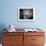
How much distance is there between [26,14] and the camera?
13.7ft

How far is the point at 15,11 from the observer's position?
4.16 meters

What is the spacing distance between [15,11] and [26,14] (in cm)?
37

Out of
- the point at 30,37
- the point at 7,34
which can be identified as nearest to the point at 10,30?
the point at 7,34

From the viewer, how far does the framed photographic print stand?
4.15 meters

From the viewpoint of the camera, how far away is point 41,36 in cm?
366

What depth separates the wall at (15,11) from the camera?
4.14 metres

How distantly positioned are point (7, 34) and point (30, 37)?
0.66m

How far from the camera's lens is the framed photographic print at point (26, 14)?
13.6 ft

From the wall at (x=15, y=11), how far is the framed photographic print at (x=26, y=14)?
4.0 inches

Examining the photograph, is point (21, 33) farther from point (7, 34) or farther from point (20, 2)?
point (20, 2)

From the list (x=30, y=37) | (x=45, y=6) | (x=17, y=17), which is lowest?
(x=30, y=37)

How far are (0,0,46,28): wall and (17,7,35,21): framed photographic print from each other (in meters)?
0.10

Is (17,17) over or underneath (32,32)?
over

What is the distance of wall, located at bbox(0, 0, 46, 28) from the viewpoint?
414 centimetres
